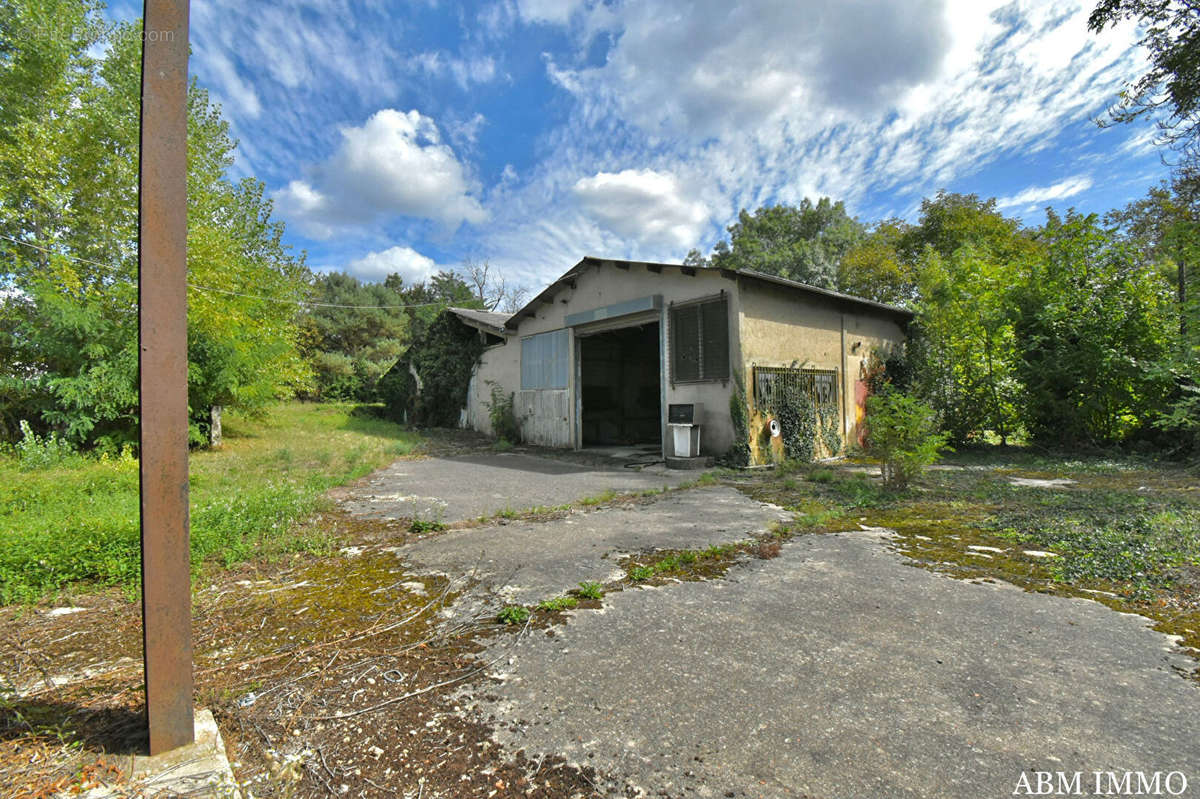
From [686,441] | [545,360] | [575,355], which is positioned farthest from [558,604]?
[545,360]

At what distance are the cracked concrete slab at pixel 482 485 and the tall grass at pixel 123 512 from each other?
72 cm

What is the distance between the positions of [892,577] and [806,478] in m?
4.75

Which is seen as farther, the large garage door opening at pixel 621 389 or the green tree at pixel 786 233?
the green tree at pixel 786 233

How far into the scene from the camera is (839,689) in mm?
2162

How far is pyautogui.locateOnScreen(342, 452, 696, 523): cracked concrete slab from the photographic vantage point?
6.12m

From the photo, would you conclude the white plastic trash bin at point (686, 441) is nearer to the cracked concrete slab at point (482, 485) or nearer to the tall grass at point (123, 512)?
the cracked concrete slab at point (482, 485)

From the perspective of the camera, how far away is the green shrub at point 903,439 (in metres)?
6.33

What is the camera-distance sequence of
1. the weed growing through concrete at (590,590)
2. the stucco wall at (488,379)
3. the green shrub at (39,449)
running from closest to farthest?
the weed growing through concrete at (590,590), the green shrub at (39,449), the stucco wall at (488,379)

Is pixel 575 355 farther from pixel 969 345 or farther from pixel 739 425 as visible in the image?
pixel 969 345

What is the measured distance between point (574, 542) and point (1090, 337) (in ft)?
37.4

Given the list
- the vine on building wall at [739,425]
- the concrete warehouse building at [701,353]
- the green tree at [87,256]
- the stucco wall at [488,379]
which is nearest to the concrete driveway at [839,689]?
the vine on building wall at [739,425]

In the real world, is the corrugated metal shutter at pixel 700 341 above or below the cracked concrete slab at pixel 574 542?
above

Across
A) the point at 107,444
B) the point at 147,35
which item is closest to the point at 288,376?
the point at 107,444

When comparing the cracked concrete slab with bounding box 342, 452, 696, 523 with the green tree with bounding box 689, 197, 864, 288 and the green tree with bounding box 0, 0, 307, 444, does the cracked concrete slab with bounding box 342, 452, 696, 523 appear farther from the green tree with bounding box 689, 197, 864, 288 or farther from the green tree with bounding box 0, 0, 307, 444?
the green tree with bounding box 689, 197, 864, 288
